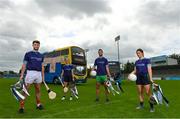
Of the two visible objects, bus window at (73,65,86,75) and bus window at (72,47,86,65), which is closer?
bus window at (72,47,86,65)

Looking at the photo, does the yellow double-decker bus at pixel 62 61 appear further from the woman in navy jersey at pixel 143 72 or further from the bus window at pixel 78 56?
the woman in navy jersey at pixel 143 72

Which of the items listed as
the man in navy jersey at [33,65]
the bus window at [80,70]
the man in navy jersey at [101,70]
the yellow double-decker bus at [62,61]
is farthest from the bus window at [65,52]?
the man in navy jersey at [33,65]

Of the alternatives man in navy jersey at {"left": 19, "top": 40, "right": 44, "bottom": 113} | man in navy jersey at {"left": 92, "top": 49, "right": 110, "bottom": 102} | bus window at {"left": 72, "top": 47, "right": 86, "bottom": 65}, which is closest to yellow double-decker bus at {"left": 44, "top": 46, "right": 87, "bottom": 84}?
bus window at {"left": 72, "top": 47, "right": 86, "bottom": 65}

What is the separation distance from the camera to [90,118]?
30.3ft

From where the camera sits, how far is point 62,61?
34562 mm

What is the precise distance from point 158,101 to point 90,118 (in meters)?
3.18

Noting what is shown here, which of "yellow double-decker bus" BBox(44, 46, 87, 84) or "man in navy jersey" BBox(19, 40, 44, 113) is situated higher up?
"yellow double-decker bus" BBox(44, 46, 87, 84)

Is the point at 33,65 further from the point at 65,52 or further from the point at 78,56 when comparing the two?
the point at 78,56

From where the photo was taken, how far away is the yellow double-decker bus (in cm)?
3512

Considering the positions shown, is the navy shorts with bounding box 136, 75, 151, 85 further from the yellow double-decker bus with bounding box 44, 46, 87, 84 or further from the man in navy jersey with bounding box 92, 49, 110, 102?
the yellow double-decker bus with bounding box 44, 46, 87, 84

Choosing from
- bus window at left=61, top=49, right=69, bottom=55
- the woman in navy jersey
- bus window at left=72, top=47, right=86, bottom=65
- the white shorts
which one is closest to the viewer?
the white shorts

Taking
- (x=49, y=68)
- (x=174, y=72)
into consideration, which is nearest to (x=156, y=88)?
(x=49, y=68)

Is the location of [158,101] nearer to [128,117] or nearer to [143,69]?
[143,69]

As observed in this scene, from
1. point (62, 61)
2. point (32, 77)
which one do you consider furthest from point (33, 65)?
point (62, 61)
